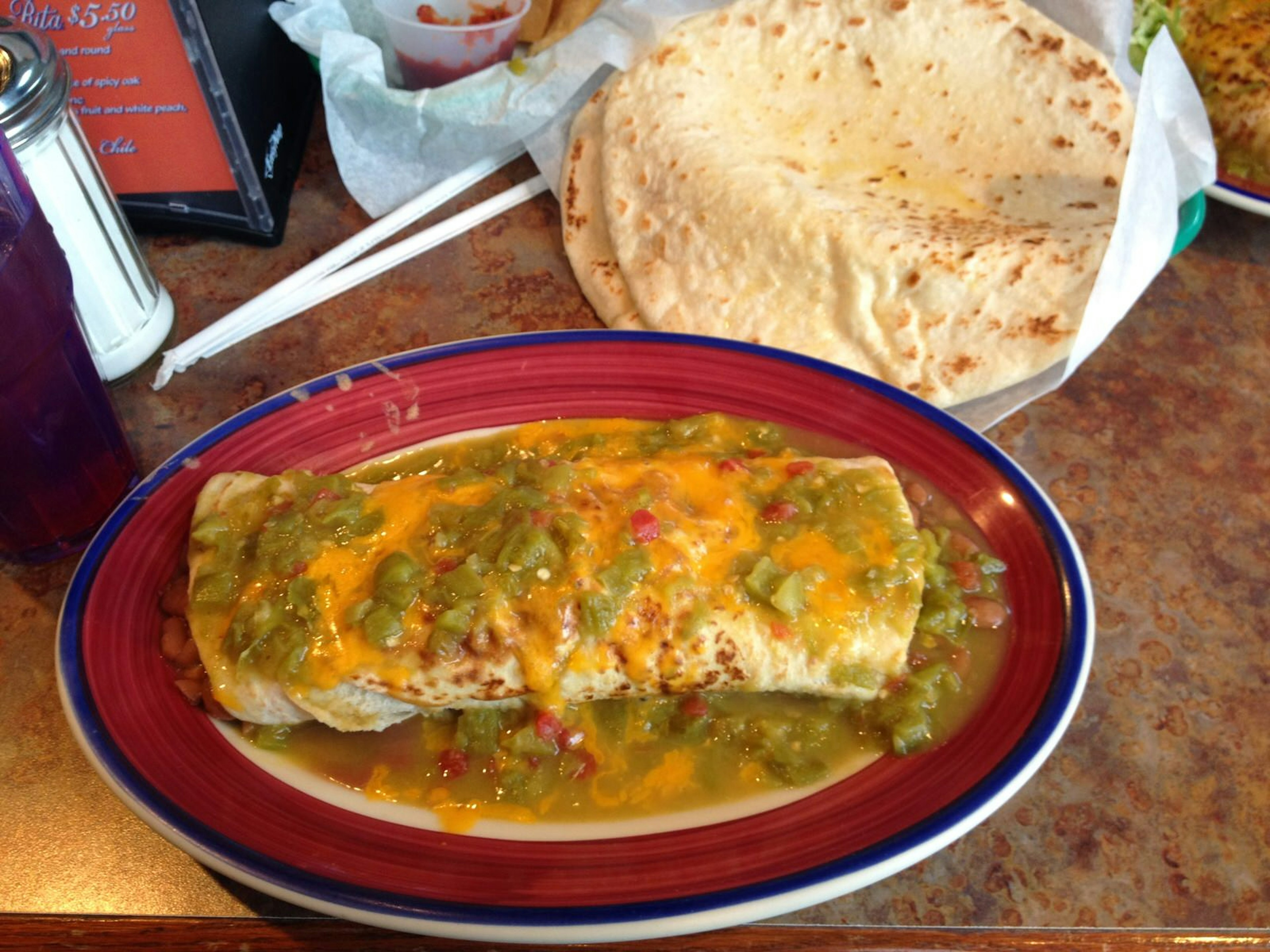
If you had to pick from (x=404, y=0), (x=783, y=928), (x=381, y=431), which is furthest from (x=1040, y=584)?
(x=404, y=0)

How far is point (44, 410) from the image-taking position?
6.22 ft

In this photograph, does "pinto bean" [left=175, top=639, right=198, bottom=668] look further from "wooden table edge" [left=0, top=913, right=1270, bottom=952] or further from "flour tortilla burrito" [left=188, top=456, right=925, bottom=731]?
"wooden table edge" [left=0, top=913, right=1270, bottom=952]

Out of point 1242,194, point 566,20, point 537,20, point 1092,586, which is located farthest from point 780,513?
point 537,20

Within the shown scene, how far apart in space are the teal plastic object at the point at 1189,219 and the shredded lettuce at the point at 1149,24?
773mm

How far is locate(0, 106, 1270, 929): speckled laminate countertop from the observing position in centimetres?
169

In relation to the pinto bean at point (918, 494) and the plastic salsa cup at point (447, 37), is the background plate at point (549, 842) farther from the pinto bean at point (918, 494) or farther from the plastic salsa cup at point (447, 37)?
the plastic salsa cup at point (447, 37)

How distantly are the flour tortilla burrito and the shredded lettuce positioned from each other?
7.09 ft

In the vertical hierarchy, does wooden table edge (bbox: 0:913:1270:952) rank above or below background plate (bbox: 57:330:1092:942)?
below

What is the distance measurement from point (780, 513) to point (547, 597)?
461 millimetres

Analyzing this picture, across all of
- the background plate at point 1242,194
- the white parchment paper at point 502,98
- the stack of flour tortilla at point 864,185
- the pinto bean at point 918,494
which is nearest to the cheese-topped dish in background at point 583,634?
the pinto bean at point 918,494

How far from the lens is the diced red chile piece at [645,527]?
170 cm

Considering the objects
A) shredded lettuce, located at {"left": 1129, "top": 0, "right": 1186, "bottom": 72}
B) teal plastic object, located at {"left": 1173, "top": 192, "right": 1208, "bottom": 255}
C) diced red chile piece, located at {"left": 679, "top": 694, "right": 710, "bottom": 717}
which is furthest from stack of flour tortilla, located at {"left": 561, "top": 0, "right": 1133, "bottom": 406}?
diced red chile piece, located at {"left": 679, "top": 694, "right": 710, "bottom": 717}

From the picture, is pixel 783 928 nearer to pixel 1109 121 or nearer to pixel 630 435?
pixel 630 435

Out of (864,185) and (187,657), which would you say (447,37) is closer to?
(864,185)
